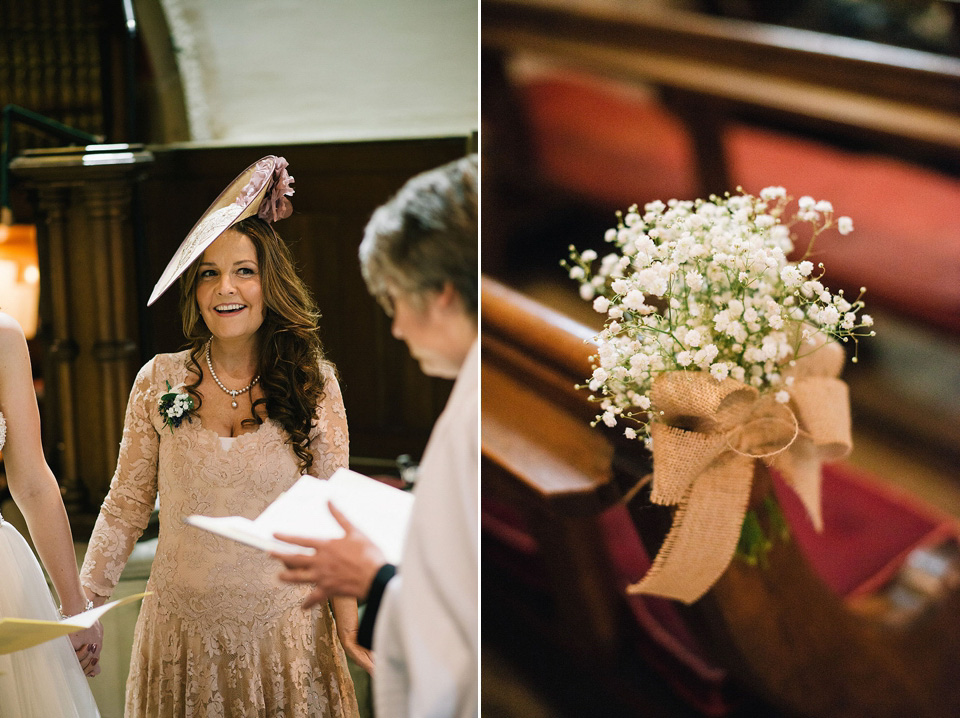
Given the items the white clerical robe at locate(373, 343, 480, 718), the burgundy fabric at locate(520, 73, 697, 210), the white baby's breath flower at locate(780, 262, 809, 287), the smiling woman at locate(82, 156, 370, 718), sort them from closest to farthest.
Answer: the white clerical robe at locate(373, 343, 480, 718)
the smiling woman at locate(82, 156, 370, 718)
the white baby's breath flower at locate(780, 262, 809, 287)
the burgundy fabric at locate(520, 73, 697, 210)

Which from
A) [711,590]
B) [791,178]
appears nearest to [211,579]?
[711,590]

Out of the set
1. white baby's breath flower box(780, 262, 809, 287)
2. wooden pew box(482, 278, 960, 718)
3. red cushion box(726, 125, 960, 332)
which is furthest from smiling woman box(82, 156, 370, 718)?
red cushion box(726, 125, 960, 332)

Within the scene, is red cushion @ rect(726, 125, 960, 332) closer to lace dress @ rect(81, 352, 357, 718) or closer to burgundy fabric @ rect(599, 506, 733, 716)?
burgundy fabric @ rect(599, 506, 733, 716)

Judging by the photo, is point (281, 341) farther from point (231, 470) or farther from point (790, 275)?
point (790, 275)

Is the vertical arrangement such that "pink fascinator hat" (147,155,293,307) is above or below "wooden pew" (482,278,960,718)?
above

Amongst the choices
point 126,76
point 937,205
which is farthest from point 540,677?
point 126,76

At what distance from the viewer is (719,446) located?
4.27ft

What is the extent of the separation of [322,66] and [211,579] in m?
0.81

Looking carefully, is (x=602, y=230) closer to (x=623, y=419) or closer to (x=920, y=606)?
(x=623, y=419)

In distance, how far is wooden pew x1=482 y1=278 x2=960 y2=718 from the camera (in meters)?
1.44

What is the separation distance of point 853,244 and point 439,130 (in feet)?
3.30

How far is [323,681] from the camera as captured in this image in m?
1.20

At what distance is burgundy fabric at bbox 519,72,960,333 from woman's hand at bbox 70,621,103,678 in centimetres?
129

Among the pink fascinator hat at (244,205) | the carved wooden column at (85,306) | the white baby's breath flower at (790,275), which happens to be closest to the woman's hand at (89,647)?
the carved wooden column at (85,306)
